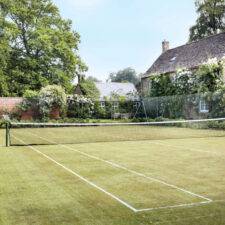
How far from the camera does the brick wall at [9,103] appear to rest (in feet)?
121

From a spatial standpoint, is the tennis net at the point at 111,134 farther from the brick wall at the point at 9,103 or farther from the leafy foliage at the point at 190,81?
the brick wall at the point at 9,103

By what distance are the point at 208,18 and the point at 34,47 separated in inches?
922

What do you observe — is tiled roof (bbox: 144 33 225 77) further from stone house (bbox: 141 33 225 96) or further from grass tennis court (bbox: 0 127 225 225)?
grass tennis court (bbox: 0 127 225 225)

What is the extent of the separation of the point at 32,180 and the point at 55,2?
139ft

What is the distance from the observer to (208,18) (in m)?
54.5

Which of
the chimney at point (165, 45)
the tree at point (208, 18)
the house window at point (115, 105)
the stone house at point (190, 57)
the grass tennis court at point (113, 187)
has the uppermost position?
the tree at point (208, 18)

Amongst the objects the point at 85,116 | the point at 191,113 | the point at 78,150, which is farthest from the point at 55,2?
the point at 78,150

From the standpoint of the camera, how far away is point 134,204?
22.9 feet

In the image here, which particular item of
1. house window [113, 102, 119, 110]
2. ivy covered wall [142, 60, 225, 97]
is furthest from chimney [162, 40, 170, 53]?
house window [113, 102, 119, 110]

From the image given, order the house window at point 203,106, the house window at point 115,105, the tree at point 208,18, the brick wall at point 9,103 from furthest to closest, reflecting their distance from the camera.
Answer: the tree at point 208,18 < the house window at point 115,105 < the brick wall at point 9,103 < the house window at point 203,106

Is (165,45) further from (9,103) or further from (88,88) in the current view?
(9,103)

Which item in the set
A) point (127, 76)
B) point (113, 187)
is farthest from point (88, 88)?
point (127, 76)

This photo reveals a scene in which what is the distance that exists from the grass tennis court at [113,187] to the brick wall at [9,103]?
23.6 meters

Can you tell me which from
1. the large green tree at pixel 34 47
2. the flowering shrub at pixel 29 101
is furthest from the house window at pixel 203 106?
the large green tree at pixel 34 47
